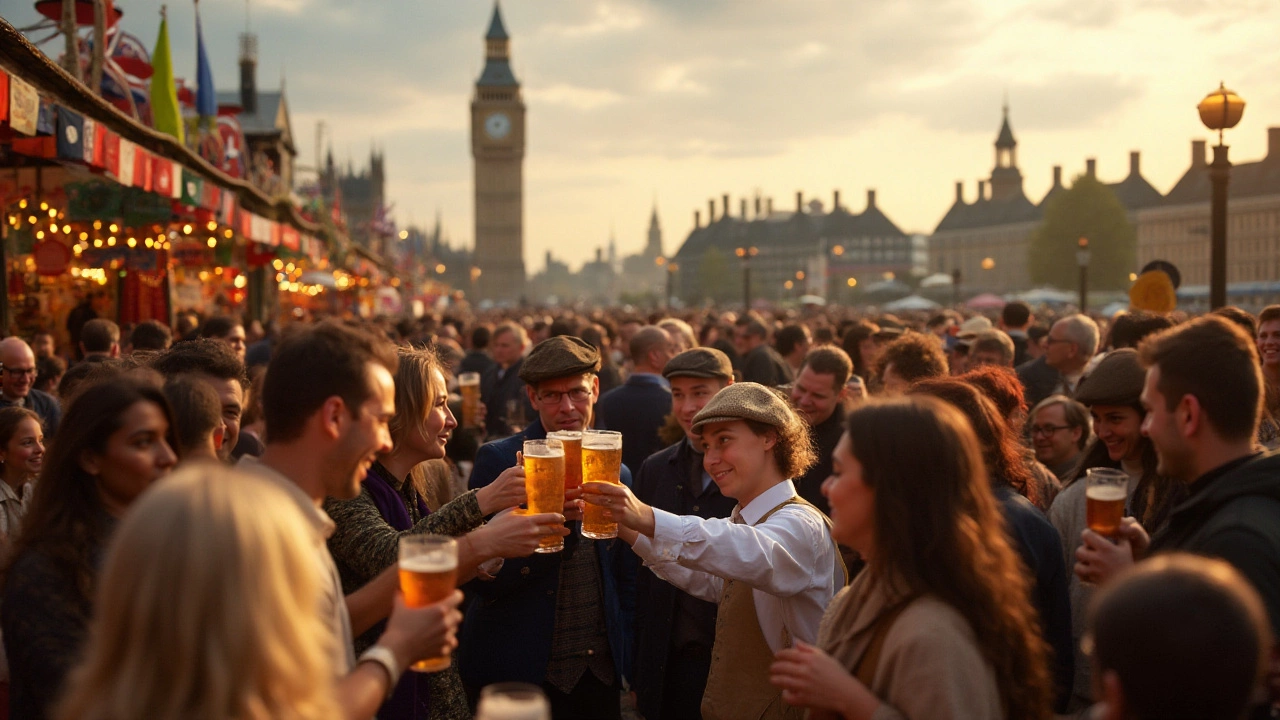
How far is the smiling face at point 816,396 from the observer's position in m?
5.90

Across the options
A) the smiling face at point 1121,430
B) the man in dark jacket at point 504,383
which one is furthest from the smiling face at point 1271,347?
the man in dark jacket at point 504,383

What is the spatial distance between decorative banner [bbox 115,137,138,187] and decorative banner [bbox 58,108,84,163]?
0.91 metres

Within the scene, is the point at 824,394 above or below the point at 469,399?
above

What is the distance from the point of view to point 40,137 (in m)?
7.28

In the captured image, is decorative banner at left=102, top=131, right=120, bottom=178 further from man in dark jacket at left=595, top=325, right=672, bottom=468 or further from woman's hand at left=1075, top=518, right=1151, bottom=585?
woman's hand at left=1075, top=518, right=1151, bottom=585

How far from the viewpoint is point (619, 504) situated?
2957mm

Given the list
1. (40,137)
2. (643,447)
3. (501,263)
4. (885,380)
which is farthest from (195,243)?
(501,263)

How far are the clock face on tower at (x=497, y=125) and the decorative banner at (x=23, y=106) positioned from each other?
397ft

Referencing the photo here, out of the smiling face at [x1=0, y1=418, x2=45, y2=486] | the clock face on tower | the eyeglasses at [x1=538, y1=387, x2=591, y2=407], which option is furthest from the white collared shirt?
the clock face on tower

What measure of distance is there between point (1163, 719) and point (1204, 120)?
9903 millimetres

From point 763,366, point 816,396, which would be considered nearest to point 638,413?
point 816,396

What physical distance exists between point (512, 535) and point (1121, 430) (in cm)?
246

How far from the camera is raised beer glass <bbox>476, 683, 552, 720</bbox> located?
1732mm

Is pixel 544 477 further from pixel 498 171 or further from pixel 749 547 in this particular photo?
pixel 498 171
